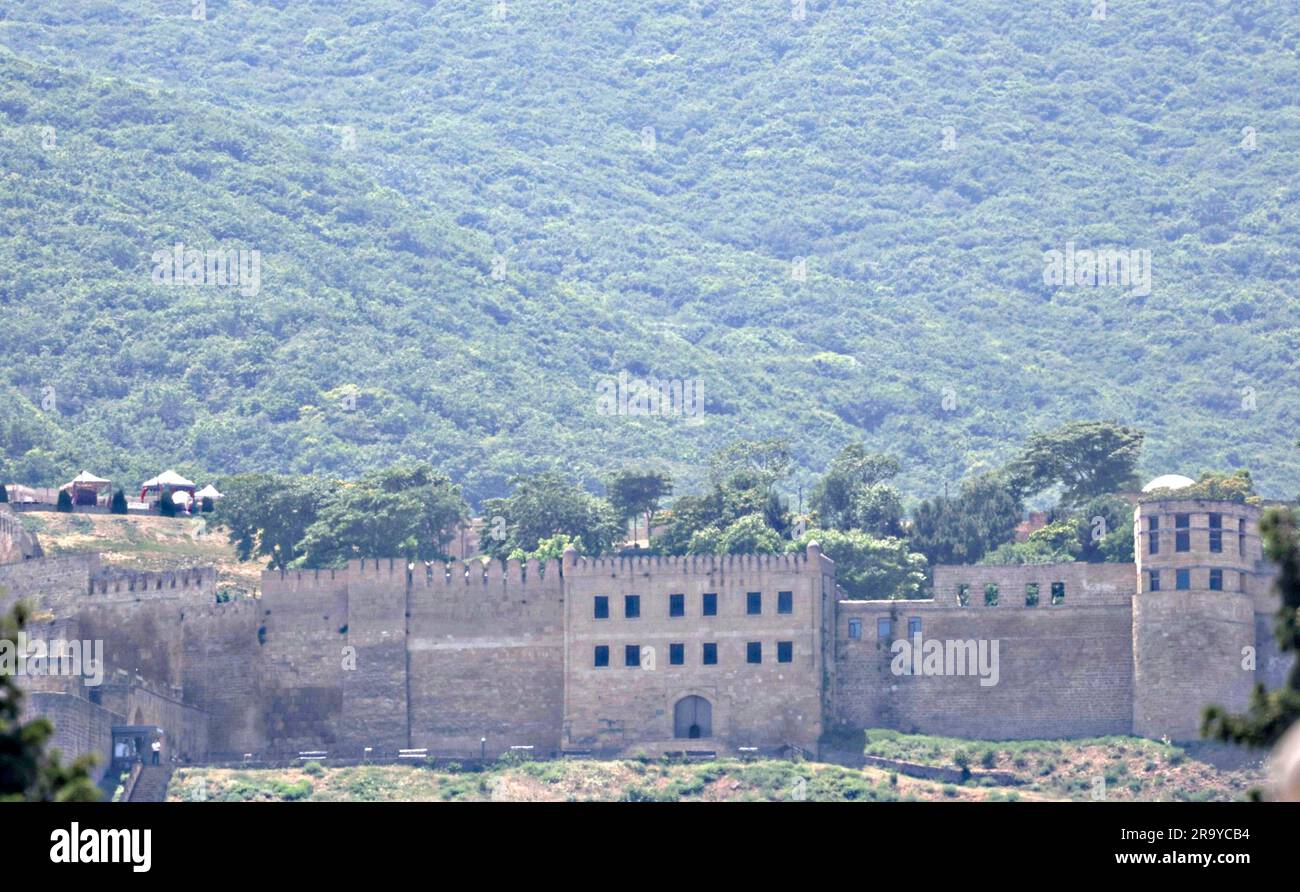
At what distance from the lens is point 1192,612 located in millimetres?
99938

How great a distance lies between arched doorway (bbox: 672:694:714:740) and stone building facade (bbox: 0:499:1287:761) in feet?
0.23

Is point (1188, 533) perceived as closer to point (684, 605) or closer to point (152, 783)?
point (684, 605)

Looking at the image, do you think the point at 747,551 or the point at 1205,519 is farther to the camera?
the point at 747,551

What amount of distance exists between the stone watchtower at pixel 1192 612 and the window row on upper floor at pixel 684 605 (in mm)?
10766

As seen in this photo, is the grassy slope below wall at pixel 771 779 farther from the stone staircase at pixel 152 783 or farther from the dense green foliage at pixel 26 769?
the dense green foliage at pixel 26 769

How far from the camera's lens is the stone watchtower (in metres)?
99.5

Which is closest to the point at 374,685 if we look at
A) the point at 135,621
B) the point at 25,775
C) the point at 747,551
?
the point at 135,621

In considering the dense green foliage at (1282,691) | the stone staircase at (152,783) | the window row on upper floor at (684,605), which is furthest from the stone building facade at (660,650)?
the dense green foliage at (1282,691)

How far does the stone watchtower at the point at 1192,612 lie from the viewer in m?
99.5

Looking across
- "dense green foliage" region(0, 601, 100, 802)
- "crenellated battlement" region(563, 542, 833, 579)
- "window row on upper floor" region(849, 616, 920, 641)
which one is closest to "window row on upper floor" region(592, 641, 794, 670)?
"crenellated battlement" region(563, 542, 833, 579)

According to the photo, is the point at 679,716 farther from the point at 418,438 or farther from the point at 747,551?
the point at 418,438

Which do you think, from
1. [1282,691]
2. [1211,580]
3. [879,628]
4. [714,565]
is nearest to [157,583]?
[714,565]
